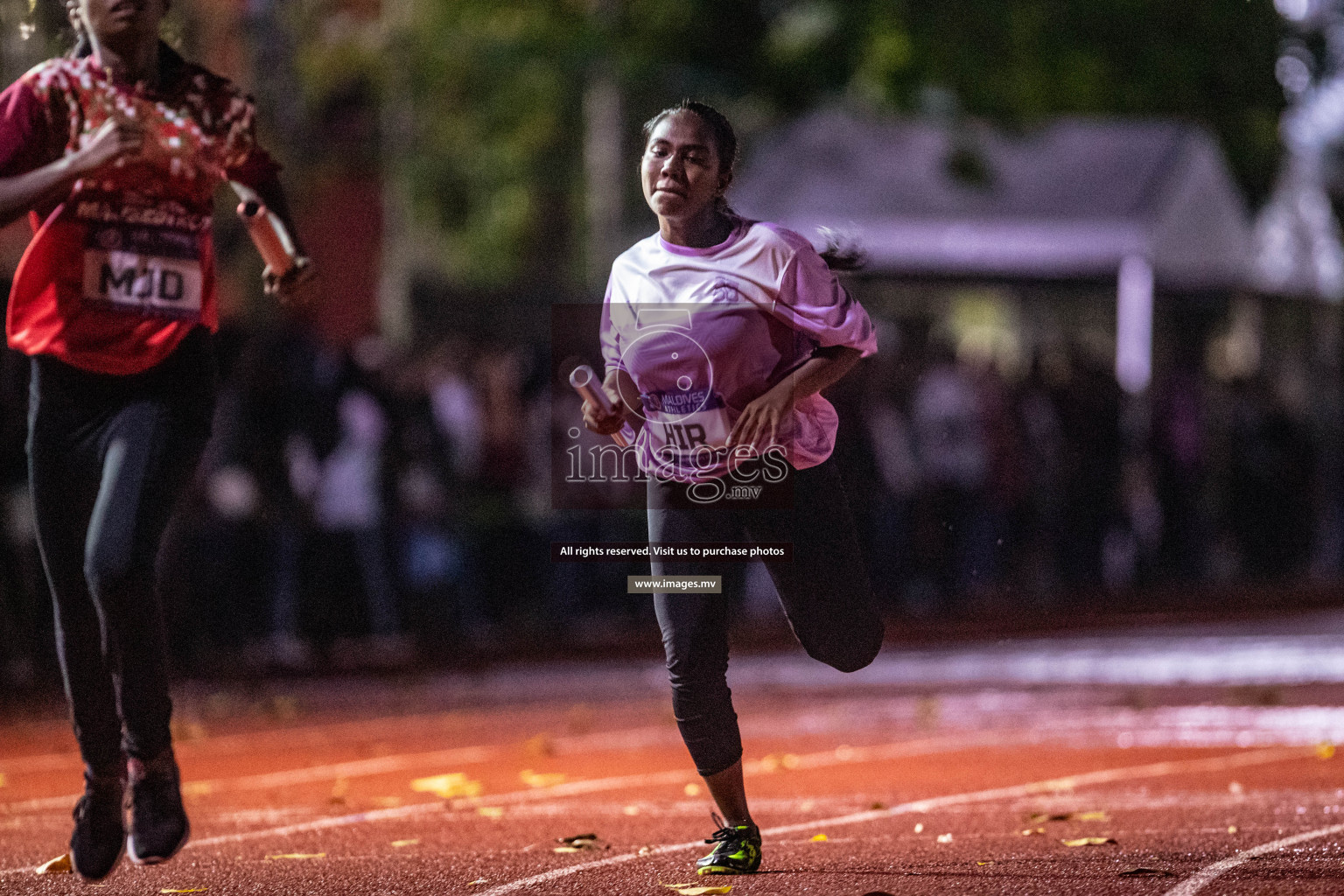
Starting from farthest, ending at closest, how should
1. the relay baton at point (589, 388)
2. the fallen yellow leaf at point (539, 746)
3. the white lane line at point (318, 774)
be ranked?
the fallen yellow leaf at point (539, 746) → the white lane line at point (318, 774) → the relay baton at point (589, 388)

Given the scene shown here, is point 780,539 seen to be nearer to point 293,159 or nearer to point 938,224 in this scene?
point 293,159

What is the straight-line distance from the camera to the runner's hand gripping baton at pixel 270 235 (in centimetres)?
643

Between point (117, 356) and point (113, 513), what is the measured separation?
42 cm

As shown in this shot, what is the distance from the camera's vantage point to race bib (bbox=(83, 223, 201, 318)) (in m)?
6.24

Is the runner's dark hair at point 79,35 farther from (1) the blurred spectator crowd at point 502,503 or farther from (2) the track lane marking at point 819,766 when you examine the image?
(1) the blurred spectator crowd at point 502,503

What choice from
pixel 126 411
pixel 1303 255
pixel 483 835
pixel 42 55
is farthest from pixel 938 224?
pixel 126 411

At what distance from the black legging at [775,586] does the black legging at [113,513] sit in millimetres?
1322

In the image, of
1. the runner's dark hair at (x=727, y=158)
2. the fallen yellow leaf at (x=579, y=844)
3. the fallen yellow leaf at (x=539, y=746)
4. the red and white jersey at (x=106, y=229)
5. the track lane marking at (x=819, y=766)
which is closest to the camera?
the red and white jersey at (x=106, y=229)

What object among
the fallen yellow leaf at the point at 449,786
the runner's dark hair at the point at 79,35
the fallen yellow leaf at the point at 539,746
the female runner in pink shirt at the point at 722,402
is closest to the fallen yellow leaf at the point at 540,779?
the fallen yellow leaf at the point at 449,786

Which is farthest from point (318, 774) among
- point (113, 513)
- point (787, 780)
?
point (113, 513)

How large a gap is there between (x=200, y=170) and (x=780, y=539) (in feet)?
6.16

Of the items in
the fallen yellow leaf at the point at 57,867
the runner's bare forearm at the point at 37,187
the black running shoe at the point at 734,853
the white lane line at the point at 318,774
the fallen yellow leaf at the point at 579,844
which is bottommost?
the white lane line at the point at 318,774

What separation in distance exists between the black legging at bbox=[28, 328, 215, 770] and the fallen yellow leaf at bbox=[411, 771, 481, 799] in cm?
298

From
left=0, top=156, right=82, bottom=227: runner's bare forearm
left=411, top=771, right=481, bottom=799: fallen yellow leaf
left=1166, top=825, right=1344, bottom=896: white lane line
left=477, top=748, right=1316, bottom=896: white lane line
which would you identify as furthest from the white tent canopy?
left=0, top=156, right=82, bottom=227: runner's bare forearm
